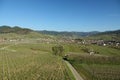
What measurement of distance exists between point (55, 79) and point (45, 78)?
7.36 feet

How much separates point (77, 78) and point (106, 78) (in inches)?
259

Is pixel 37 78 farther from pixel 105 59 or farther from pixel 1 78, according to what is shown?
pixel 105 59

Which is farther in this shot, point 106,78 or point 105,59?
point 105,59

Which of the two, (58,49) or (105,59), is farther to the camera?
(58,49)

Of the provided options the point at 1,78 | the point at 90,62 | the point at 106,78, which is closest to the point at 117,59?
the point at 90,62

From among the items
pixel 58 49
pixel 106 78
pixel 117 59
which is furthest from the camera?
pixel 58 49

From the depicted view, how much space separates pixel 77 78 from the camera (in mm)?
48562

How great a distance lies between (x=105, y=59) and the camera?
81.6 meters

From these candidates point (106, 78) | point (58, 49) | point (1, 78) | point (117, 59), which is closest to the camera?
point (1, 78)

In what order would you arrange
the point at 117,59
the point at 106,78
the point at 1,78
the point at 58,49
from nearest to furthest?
the point at 1,78
the point at 106,78
the point at 117,59
the point at 58,49

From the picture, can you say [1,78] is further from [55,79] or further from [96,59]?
[96,59]

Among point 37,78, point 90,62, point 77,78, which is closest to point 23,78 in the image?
point 37,78

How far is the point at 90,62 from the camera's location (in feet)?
269

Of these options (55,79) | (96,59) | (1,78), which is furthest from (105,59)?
(1,78)
